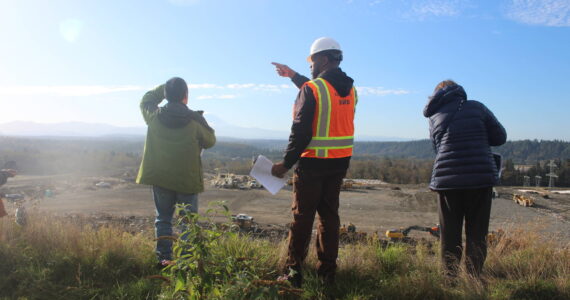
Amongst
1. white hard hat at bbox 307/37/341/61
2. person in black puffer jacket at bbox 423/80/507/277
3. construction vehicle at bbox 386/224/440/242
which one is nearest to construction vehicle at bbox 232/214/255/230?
construction vehicle at bbox 386/224/440/242

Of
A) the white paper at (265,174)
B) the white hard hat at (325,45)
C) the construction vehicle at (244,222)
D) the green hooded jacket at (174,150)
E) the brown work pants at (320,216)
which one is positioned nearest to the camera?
the brown work pants at (320,216)

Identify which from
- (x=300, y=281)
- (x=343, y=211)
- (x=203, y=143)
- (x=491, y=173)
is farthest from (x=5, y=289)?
(x=343, y=211)

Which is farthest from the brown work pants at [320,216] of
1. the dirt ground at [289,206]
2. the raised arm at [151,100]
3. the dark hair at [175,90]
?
the dirt ground at [289,206]

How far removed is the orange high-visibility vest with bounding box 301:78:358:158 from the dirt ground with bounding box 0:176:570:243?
540 centimetres

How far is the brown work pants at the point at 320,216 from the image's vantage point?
124 inches

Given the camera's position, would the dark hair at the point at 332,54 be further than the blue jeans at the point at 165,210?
No

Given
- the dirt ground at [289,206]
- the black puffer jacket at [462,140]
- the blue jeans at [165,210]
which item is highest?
the black puffer jacket at [462,140]

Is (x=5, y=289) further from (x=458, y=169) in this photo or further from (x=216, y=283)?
(x=458, y=169)

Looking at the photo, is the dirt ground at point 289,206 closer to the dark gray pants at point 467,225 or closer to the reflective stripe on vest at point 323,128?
the dark gray pants at point 467,225

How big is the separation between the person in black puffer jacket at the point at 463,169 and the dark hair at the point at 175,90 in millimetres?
2502

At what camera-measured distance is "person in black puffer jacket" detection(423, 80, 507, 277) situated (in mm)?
3156

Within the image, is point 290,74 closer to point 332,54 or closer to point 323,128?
point 332,54

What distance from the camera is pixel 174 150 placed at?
12.2 feet

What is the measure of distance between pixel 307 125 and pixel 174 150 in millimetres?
1524
